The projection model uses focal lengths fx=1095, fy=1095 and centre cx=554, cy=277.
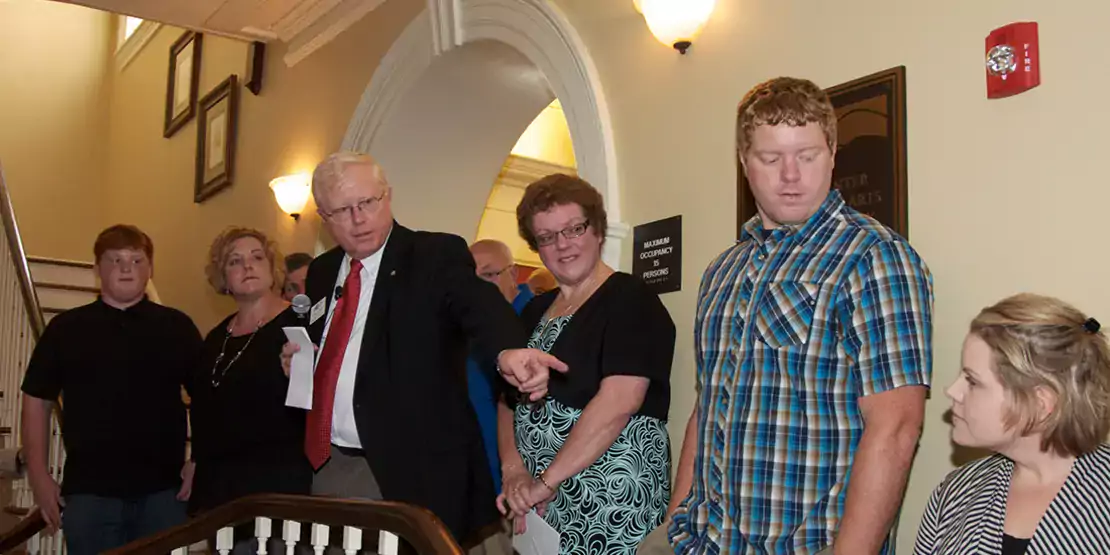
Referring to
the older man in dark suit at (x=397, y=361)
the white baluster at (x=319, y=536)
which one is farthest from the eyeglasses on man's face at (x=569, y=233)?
the white baluster at (x=319, y=536)

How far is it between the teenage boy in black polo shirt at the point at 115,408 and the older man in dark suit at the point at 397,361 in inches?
45.1

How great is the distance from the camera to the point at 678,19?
3.10m

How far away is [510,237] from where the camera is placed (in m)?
Result: 8.09

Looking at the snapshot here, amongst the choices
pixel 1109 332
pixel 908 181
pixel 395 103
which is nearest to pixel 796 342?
pixel 1109 332

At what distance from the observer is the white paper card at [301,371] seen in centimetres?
266

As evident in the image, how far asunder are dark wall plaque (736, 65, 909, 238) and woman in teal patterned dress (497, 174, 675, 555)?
54 cm

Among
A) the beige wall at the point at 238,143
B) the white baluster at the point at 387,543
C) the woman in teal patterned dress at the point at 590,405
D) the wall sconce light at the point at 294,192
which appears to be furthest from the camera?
the wall sconce light at the point at 294,192

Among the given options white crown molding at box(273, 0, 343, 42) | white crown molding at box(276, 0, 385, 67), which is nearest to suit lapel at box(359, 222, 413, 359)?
white crown molding at box(276, 0, 385, 67)

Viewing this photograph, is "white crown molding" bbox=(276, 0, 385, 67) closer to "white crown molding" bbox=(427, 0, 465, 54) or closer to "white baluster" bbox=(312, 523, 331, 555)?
"white crown molding" bbox=(427, 0, 465, 54)

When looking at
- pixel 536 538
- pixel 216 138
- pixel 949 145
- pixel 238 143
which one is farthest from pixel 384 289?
pixel 216 138

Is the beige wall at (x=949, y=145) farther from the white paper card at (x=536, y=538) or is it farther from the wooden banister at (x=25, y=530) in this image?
the wooden banister at (x=25, y=530)

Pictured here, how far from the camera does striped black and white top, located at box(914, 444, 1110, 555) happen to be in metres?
1.61

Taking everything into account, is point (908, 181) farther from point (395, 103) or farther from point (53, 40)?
point (53, 40)

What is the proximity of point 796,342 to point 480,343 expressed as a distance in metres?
0.81
